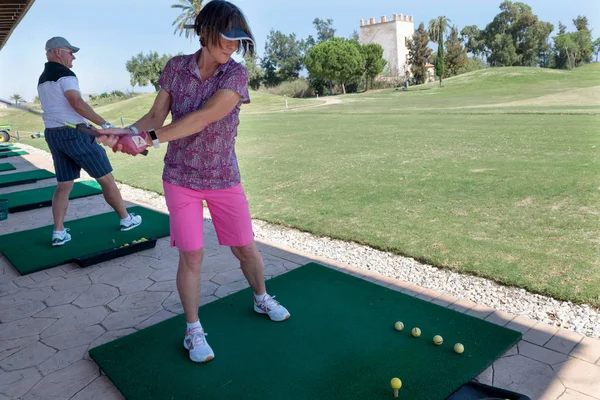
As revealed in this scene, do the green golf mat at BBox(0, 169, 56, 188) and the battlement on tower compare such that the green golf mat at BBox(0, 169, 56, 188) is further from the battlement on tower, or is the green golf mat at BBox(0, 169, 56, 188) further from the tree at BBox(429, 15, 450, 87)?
the battlement on tower

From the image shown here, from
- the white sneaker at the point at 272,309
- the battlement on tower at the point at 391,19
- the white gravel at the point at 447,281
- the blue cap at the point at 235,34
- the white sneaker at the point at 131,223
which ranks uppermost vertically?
the battlement on tower at the point at 391,19

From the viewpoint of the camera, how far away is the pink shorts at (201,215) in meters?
2.46

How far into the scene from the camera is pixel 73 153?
427 centimetres

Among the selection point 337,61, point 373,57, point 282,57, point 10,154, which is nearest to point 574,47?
point 373,57

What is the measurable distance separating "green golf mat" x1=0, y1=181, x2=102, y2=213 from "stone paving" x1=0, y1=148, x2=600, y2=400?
89.1 inches

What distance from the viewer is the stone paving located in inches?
94.0

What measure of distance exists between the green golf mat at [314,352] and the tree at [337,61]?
51659mm

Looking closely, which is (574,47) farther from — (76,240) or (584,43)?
(76,240)

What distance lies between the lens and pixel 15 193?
23.7 feet

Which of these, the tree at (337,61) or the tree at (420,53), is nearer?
the tree at (337,61)

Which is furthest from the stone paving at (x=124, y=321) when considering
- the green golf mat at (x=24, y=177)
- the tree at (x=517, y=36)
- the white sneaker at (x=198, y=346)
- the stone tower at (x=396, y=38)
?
the tree at (x=517, y=36)

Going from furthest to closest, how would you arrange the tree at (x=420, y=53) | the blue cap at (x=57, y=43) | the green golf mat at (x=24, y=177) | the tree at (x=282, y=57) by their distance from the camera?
the tree at (x=282, y=57), the tree at (x=420, y=53), the green golf mat at (x=24, y=177), the blue cap at (x=57, y=43)

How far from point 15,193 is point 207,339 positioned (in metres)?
5.81

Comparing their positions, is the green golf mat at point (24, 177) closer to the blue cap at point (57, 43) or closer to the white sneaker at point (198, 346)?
the blue cap at point (57, 43)
